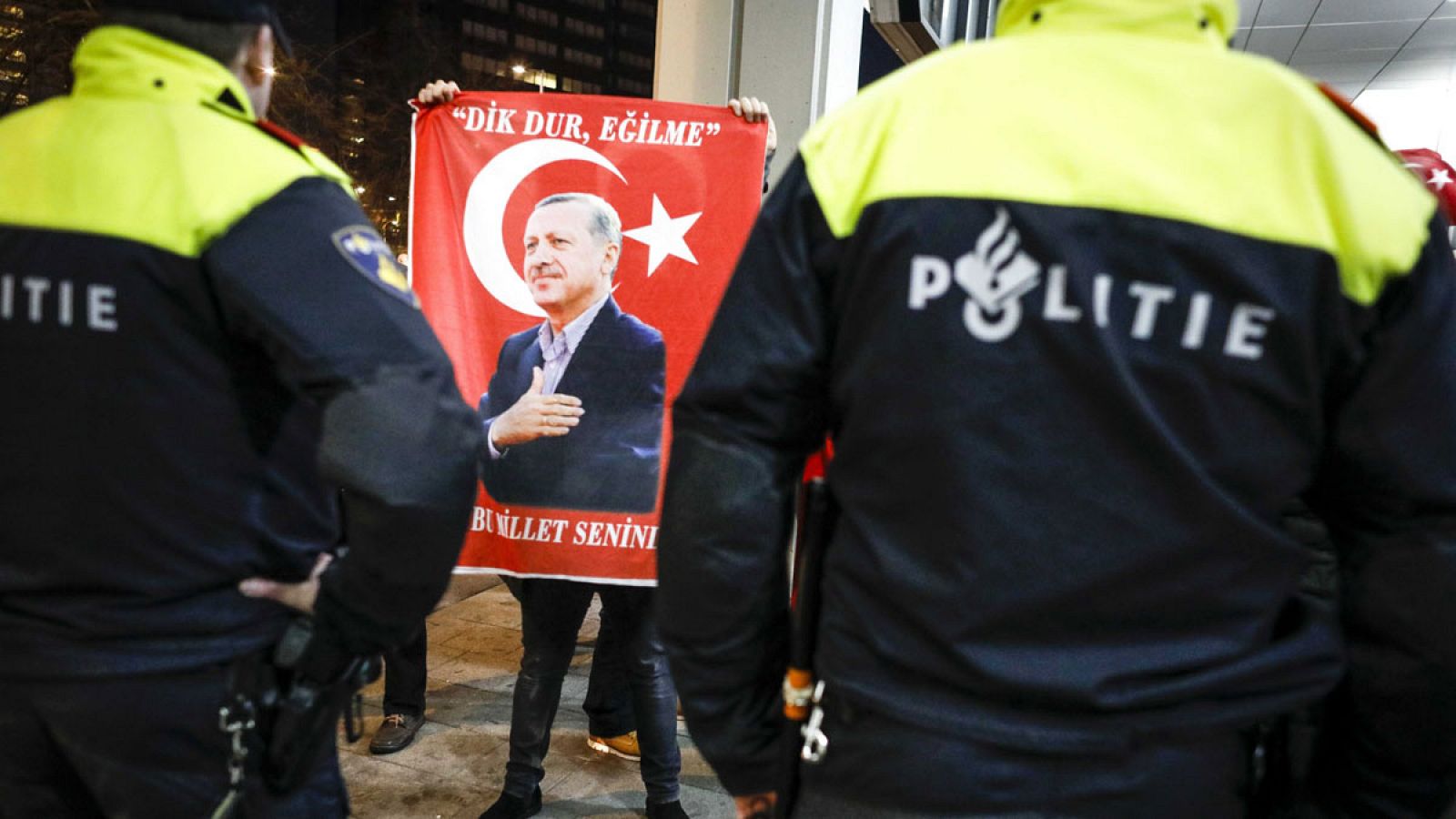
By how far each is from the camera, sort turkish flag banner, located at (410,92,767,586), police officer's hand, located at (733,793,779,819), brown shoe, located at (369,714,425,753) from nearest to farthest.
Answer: police officer's hand, located at (733,793,779,819) < turkish flag banner, located at (410,92,767,586) < brown shoe, located at (369,714,425,753)

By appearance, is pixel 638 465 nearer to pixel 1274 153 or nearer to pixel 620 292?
pixel 620 292

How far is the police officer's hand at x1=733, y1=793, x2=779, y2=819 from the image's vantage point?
142 centimetres

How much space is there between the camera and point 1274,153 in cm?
114

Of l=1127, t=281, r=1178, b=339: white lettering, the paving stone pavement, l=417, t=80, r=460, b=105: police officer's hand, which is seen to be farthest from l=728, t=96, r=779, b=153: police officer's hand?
l=1127, t=281, r=1178, b=339: white lettering

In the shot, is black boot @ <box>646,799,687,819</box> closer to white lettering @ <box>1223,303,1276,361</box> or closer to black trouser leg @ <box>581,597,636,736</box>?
black trouser leg @ <box>581,597,636,736</box>

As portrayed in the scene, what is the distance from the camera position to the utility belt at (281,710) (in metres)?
Result: 1.50

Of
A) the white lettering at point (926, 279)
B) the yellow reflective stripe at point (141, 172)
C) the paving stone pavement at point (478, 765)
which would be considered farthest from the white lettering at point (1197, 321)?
the paving stone pavement at point (478, 765)

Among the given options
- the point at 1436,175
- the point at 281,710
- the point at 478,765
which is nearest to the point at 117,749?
the point at 281,710

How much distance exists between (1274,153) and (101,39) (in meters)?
1.55

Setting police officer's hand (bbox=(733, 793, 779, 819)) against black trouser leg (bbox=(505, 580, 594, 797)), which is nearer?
police officer's hand (bbox=(733, 793, 779, 819))

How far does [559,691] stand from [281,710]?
5.52 ft

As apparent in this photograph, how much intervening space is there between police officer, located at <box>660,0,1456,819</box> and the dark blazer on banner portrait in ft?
6.55

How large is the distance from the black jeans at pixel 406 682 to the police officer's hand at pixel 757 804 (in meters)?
2.53

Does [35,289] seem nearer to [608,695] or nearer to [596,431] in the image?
[596,431]
